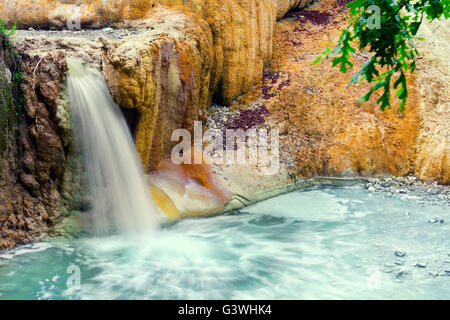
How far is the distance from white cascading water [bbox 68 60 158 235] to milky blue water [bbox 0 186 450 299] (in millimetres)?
349

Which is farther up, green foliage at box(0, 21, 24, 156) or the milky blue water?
green foliage at box(0, 21, 24, 156)

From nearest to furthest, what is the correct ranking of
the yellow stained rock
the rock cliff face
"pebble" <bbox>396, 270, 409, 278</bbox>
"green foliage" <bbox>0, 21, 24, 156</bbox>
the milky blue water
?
the milky blue water < "pebble" <bbox>396, 270, 409, 278</bbox> < "green foliage" <bbox>0, 21, 24, 156</bbox> < the rock cliff face < the yellow stained rock

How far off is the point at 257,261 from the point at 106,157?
280cm

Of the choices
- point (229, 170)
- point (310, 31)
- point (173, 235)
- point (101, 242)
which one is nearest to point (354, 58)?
point (310, 31)

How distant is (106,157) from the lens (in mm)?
5957

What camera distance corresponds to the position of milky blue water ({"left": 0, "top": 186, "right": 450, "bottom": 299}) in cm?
425

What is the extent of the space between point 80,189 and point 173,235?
1.58m

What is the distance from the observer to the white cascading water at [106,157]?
573 cm

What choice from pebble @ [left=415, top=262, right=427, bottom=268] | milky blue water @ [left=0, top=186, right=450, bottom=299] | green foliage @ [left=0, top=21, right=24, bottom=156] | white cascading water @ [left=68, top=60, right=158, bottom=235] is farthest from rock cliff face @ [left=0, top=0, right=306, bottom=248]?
pebble @ [left=415, top=262, right=427, bottom=268]

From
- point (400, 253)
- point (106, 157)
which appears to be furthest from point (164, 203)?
point (400, 253)

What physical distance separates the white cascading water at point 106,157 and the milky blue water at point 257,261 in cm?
35

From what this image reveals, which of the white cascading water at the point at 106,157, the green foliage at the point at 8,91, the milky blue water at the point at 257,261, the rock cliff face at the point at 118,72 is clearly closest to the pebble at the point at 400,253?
the milky blue water at the point at 257,261

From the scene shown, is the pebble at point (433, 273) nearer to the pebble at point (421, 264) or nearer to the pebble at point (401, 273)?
the pebble at point (421, 264)

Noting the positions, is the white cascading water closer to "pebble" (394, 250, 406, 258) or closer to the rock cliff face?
the rock cliff face
